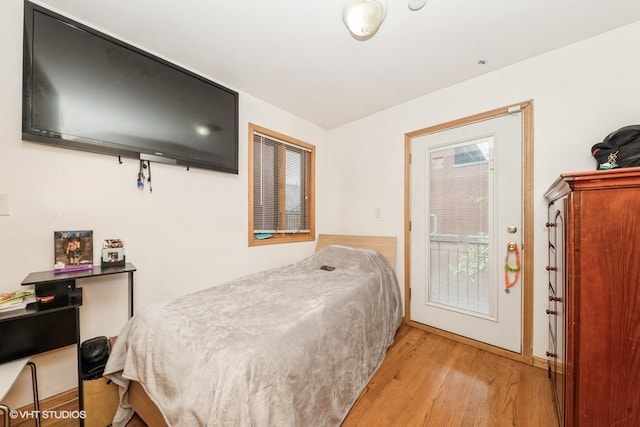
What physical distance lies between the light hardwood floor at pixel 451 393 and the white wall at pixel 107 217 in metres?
0.73

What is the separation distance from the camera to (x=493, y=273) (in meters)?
2.12

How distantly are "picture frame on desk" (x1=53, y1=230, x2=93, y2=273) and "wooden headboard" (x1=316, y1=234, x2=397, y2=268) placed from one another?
87.9 inches

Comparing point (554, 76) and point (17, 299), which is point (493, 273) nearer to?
point (554, 76)

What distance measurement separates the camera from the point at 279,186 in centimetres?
286

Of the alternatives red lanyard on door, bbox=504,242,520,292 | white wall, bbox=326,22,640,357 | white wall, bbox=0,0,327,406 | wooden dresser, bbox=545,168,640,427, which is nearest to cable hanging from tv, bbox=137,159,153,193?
white wall, bbox=0,0,327,406

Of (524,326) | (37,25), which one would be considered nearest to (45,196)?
(37,25)

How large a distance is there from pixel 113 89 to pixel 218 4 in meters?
0.91

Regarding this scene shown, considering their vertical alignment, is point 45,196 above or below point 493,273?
above

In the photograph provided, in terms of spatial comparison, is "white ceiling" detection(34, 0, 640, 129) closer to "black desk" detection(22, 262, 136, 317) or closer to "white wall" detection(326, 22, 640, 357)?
"white wall" detection(326, 22, 640, 357)

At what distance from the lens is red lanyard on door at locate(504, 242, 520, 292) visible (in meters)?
2.00

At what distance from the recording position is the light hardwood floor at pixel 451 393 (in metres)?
1.42

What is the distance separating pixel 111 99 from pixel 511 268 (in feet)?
10.8
